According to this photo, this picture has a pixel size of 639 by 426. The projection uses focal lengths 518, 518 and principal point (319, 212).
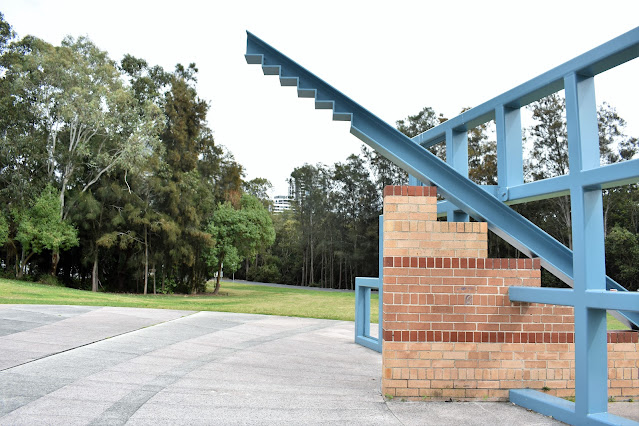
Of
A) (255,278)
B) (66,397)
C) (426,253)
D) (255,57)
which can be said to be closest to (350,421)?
(426,253)

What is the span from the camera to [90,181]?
111 feet

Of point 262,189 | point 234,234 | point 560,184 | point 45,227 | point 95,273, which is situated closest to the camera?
point 560,184

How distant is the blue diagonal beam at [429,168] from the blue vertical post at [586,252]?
89 cm

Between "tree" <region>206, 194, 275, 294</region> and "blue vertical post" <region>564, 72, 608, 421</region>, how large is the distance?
111 ft

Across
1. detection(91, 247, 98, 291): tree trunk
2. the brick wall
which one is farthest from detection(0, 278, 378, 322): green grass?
the brick wall

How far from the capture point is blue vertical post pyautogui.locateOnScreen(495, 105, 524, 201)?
605cm

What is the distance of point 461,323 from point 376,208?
44.7m

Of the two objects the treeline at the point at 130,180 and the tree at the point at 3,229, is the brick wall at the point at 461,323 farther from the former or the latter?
the tree at the point at 3,229

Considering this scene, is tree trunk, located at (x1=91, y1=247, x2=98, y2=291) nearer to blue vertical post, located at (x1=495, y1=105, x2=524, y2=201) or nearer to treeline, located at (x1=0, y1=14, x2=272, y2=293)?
treeline, located at (x1=0, y1=14, x2=272, y2=293)

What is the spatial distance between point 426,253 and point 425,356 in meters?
1.07

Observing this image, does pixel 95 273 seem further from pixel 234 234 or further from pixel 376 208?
pixel 376 208

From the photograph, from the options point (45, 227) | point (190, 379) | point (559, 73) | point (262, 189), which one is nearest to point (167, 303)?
point (45, 227)

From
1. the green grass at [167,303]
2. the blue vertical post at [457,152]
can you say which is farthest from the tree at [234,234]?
the blue vertical post at [457,152]

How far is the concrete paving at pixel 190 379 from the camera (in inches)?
177
